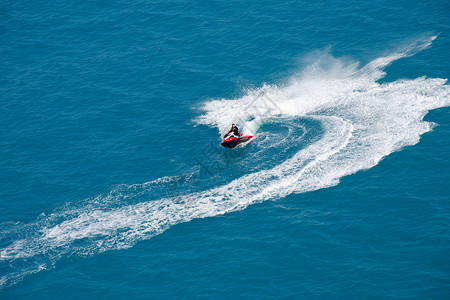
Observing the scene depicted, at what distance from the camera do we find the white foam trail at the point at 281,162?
172 ft

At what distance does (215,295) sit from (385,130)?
32.7 metres

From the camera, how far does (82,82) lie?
80.9 m

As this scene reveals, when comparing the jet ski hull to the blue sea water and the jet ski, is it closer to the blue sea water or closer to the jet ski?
the jet ski

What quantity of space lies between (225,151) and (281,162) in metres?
8.52

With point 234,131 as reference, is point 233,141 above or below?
below

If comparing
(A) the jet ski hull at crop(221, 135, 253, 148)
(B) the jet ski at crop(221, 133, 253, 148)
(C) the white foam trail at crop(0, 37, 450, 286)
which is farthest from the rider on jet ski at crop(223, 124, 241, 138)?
(C) the white foam trail at crop(0, 37, 450, 286)

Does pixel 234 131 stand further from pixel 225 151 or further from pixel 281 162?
pixel 281 162

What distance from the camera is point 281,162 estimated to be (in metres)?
59.4

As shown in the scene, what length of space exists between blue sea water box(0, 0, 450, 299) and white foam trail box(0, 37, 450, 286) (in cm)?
25

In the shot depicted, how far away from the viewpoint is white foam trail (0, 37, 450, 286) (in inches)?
2066

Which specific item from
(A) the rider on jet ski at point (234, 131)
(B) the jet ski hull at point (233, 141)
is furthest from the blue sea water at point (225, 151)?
(A) the rider on jet ski at point (234, 131)

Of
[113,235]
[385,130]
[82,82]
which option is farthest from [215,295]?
[82,82]

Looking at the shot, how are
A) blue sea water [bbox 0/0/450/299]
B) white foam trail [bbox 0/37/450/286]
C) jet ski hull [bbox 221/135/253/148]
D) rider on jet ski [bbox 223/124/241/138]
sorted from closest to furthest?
1. blue sea water [bbox 0/0/450/299]
2. white foam trail [bbox 0/37/450/286]
3. jet ski hull [bbox 221/135/253/148]
4. rider on jet ski [bbox 223/124/241/138]

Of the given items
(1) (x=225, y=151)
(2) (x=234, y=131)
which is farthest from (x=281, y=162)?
(2) (x=234, y=131)
